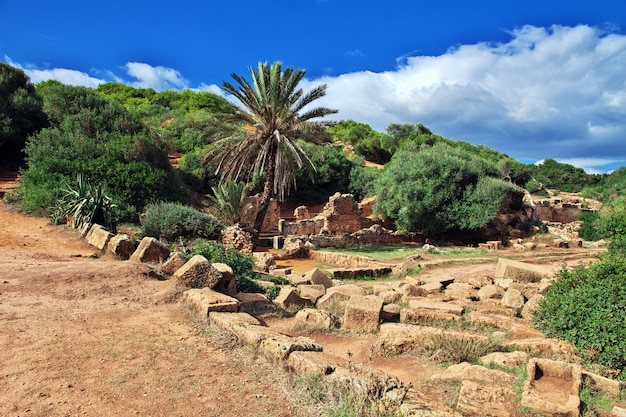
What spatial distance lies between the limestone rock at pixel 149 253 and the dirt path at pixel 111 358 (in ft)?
4.99

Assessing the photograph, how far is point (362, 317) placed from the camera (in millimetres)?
6570

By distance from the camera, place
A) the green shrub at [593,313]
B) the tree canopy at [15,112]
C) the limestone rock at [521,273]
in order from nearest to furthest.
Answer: the green shrub at [593,313] < the limestone rock at [521,273] < the tree canopy at [15,112]

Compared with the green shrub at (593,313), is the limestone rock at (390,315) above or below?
below

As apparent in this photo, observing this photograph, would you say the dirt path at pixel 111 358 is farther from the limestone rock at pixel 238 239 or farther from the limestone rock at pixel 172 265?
the limestone rock at pixel 238 239

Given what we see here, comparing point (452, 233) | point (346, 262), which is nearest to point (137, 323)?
point (346, 262)

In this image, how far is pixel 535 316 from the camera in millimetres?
6672

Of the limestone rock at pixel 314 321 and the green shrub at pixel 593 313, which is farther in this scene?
the limestone rock at pixel 314 321

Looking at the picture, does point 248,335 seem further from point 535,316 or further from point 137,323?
point 535,316

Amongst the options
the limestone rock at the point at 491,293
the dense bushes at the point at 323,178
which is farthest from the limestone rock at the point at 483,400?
the dense bushes at the point at 323,178

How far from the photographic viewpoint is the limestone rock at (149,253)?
351 inches

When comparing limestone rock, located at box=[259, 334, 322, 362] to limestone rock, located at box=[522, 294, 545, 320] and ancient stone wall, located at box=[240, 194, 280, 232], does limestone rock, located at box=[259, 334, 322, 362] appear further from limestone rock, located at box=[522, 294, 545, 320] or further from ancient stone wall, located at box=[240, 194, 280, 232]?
ancient stone wall, located at box=[240, 194, 280, 232]

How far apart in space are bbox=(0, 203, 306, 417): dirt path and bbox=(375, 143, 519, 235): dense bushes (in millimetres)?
17878

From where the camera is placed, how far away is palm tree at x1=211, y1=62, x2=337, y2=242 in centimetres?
1875

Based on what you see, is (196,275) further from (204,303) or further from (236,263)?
(236,263)
